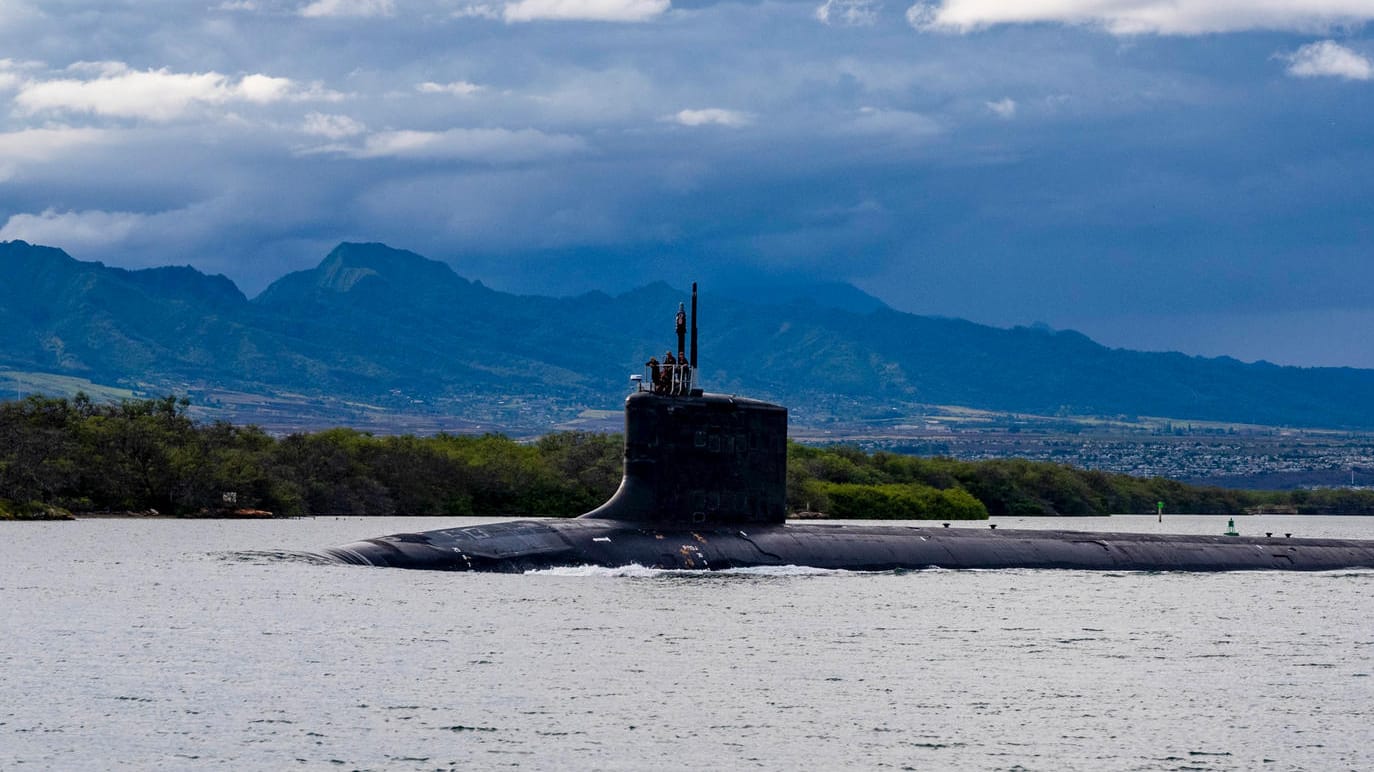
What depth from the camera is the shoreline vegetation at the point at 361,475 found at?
81.8 m

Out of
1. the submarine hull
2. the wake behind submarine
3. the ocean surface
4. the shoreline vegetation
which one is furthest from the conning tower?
the shoreline vegetation

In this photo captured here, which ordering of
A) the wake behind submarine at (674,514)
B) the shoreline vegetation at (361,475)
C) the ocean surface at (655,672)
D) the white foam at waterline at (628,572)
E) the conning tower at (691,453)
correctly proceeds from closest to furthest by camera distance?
the ocean surface at (655,672)
the white foam at waterline at (628,572)
the wake behind submarine at (674,514)
the conning tower at (691,453)
the shoreline vegetation at (361,475)

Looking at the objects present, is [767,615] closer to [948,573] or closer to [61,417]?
[948,573]

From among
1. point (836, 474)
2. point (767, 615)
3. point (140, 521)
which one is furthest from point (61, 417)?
point (767, 615)

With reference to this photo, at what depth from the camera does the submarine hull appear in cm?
4181

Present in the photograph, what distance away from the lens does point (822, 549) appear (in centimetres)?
4634

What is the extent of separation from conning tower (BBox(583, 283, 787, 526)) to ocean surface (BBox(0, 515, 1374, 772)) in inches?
72.9

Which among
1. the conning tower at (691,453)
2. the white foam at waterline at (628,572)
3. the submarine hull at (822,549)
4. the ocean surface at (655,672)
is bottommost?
the ocean surface at (655,672)

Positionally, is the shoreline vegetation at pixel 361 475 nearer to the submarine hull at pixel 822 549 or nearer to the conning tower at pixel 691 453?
the submarine hull at pixel 822 549

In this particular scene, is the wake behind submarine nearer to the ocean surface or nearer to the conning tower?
the conning tower

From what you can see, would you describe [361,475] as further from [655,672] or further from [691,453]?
[655,672]

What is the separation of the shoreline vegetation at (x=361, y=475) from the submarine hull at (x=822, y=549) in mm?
40723

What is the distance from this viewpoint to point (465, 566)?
137ft

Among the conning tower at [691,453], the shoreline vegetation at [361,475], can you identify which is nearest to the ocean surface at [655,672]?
the conning tower at [691,453]
